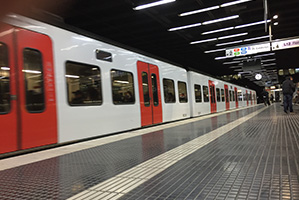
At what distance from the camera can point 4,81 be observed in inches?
145

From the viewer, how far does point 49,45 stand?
4520 millimetres

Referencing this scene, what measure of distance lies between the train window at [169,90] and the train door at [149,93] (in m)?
0.58

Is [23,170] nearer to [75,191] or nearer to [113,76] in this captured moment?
[75,191]

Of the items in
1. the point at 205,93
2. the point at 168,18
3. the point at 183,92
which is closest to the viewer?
the point at 168,18

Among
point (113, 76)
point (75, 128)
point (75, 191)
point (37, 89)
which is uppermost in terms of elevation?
point (113, 76)

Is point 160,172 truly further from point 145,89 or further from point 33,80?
point 145,89

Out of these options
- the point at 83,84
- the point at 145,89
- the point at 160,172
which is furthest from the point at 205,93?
the point at 160,172

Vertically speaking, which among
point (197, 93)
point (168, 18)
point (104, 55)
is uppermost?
point (168, 18)

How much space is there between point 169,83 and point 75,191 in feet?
25.1

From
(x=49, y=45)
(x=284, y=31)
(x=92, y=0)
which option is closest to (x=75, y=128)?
(x=49, y=45)

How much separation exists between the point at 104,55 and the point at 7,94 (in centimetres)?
271

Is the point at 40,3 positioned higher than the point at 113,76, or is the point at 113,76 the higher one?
the point at 40,3

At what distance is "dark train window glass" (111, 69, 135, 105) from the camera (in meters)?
6.21

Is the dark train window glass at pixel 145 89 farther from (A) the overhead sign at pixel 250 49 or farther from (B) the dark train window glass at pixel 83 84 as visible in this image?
(A) the overhead sign at pixel 250 49
